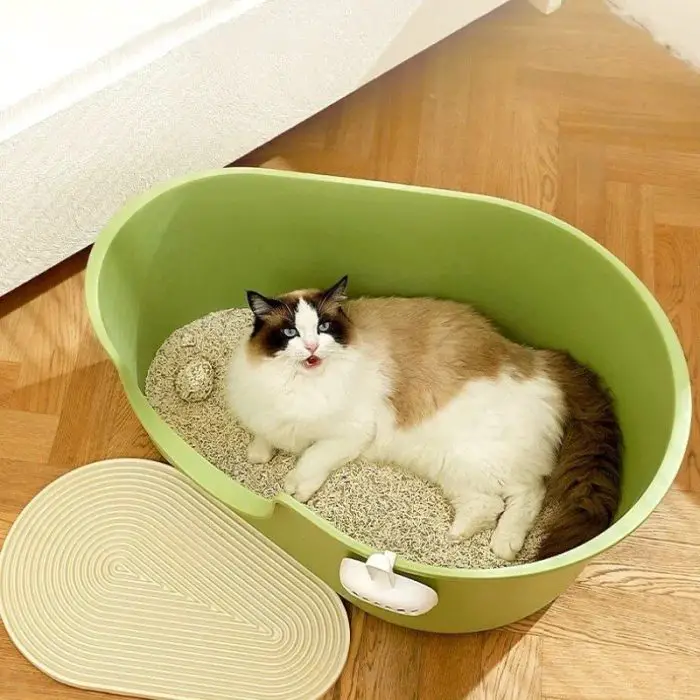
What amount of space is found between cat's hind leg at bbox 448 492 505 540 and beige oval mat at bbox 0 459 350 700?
9.3 inches

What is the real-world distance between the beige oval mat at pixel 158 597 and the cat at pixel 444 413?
0.17 metres

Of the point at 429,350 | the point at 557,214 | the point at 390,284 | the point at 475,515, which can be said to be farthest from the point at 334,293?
the point at 557,214

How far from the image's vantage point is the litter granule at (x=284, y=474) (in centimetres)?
141

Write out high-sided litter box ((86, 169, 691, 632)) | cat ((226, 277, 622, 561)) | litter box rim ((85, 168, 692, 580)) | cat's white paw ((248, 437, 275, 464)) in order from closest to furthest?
1. litter box rim ((85, 168, 692, 580))
2. high-sided litter box ((86, 169, 691, 632))
3. cat ((226, 277, 622, 561))
4. cat's white paw ((248, 437, 275, 464))

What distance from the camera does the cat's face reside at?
1.27 m

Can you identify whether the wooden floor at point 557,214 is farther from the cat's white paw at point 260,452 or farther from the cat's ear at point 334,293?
the cat's ear at point 334,293

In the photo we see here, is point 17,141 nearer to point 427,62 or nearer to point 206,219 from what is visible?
point 206,219

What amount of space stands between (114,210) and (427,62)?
92 centimetres

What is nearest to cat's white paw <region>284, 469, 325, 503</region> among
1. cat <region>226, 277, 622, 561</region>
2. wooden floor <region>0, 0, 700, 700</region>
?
cat <region>226, 277, 622, 561</region>

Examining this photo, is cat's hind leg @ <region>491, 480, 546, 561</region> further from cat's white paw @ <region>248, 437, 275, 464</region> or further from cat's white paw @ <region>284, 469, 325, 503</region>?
cat's white paw @ <region>248, 437, 275, 464</region>

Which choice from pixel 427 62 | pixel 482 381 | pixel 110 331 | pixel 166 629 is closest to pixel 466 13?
pixel 427 62

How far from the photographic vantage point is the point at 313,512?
1195 mm

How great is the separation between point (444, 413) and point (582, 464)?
0.23m

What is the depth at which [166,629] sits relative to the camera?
1391mm
